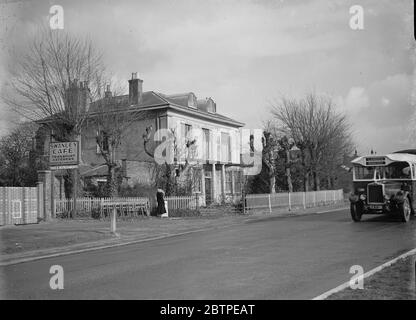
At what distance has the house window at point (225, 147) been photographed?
4128 centimetres

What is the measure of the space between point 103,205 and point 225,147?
1854cm

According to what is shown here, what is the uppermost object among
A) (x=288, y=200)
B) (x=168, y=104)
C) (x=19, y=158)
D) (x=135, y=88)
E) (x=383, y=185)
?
(x=135, y=88)

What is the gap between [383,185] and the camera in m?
19.3

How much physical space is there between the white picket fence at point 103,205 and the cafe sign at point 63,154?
12.6 ft

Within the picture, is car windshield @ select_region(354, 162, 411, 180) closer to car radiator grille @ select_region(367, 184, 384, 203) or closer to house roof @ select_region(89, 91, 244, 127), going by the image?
car radiator grille @ select_region(367, 184, 384, 203)

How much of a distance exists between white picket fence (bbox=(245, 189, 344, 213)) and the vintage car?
973 centimetres

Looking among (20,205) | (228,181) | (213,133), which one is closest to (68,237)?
(20,205)

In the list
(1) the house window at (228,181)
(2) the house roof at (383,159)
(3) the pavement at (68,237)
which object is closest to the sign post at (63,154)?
(3) the pavement at (68,237)

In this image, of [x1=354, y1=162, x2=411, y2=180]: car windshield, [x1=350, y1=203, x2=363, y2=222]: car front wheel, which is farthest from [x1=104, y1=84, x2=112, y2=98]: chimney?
[x1=350, y1=203, x2=363, y2=222]: car front wheel

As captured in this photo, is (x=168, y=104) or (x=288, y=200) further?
(x=168, y=104)

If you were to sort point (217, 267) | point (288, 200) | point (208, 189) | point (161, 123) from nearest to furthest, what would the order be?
point (217, 267)
point (288, 200)
point (161, 123)
point (208, 189)

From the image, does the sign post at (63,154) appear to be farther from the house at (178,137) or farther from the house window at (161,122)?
the house window at (161,122)

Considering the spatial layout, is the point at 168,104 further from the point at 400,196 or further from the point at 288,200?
the point at 400,196
